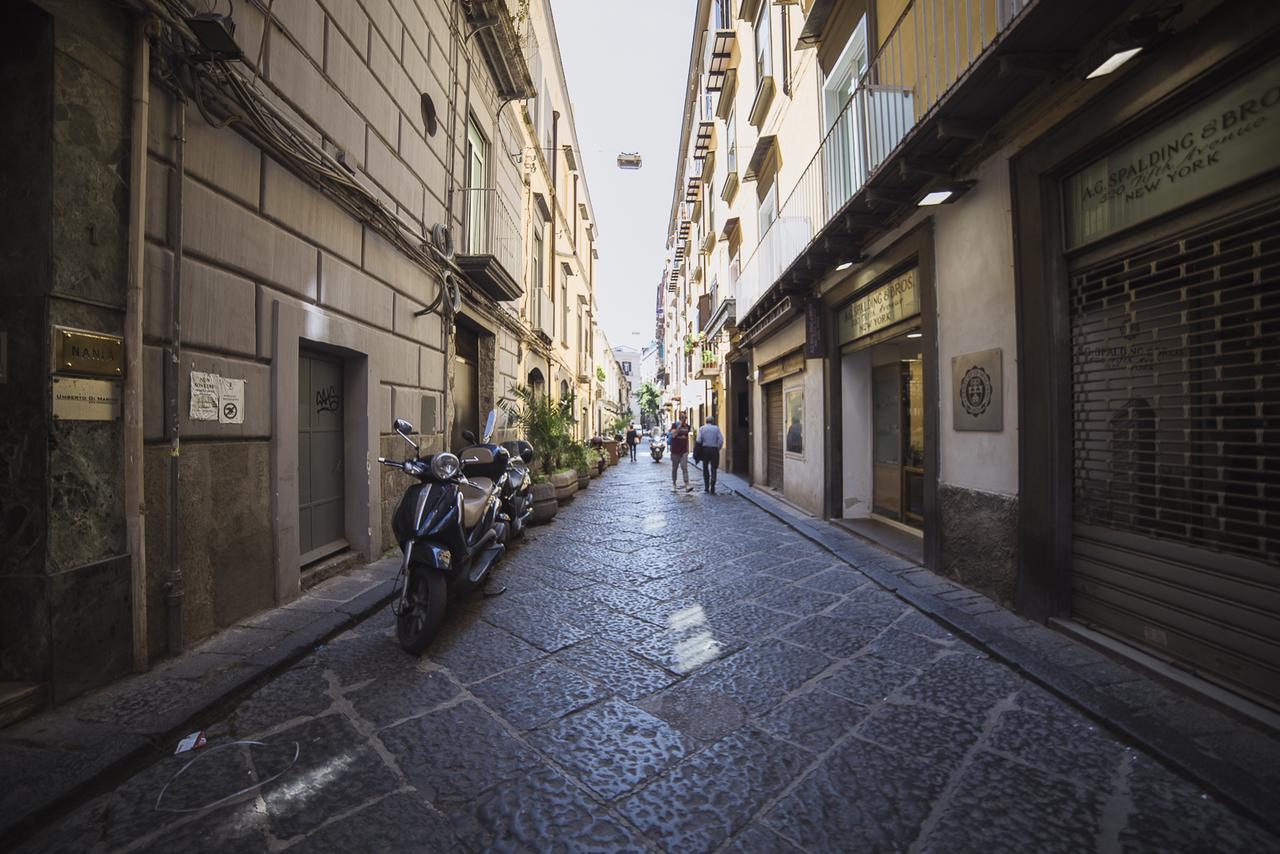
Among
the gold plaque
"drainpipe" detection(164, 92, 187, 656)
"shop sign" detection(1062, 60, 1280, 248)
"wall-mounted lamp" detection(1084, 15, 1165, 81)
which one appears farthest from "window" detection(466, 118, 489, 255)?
"wall-mounted lamp" detection(1084, 15, 1165, 81)

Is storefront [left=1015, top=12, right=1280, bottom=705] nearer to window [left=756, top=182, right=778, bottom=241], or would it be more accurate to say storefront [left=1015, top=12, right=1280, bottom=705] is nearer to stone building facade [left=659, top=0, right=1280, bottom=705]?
stone building facade [left=659, top=0, right=1280, bottom=705]

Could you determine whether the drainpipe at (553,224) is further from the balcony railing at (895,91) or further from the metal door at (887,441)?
the metal door at (887,441)

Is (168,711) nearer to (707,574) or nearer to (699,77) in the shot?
(707,574)

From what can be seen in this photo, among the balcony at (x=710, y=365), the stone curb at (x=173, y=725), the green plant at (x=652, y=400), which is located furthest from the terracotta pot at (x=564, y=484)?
the green plant at (x=652, y=400)

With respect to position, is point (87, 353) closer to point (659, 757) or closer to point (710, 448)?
point (659, 757)

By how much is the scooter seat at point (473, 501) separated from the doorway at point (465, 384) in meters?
4.17

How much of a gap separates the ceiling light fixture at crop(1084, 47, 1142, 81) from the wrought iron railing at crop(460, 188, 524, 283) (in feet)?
22.4

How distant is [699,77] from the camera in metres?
18.9

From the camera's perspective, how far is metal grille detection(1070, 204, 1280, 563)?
2.81 meters

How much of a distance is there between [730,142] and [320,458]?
13.9 metres

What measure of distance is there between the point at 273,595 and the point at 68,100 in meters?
3.02

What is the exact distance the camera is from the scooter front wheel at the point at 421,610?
11.6ft

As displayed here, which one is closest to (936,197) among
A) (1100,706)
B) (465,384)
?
(1100,706)

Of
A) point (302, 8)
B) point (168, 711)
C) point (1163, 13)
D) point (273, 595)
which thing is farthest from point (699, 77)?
point (168, 711)
